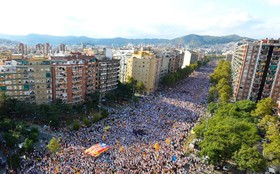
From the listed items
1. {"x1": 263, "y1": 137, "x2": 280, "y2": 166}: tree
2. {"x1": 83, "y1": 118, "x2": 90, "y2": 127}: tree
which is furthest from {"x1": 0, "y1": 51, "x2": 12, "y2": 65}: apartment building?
{"x1": 263, "y1": 137, "x2": 280, "y2": 166}: tree

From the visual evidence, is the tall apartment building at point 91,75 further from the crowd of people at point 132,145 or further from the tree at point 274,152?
the tree at point 274,152

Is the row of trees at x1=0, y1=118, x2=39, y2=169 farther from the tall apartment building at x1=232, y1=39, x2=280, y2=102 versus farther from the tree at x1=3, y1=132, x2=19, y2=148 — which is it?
the tall apartment building at x1=232, y1=39, x2=280, y2=102

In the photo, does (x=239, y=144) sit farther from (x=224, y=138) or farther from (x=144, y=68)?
(x=144, y=68)

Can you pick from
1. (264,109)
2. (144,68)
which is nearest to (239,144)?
(264,109)

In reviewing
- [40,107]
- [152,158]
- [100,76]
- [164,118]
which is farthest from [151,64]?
[152,158]

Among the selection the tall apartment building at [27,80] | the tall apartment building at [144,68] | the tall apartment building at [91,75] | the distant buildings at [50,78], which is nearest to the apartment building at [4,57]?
the distant buildings at [50,78]
